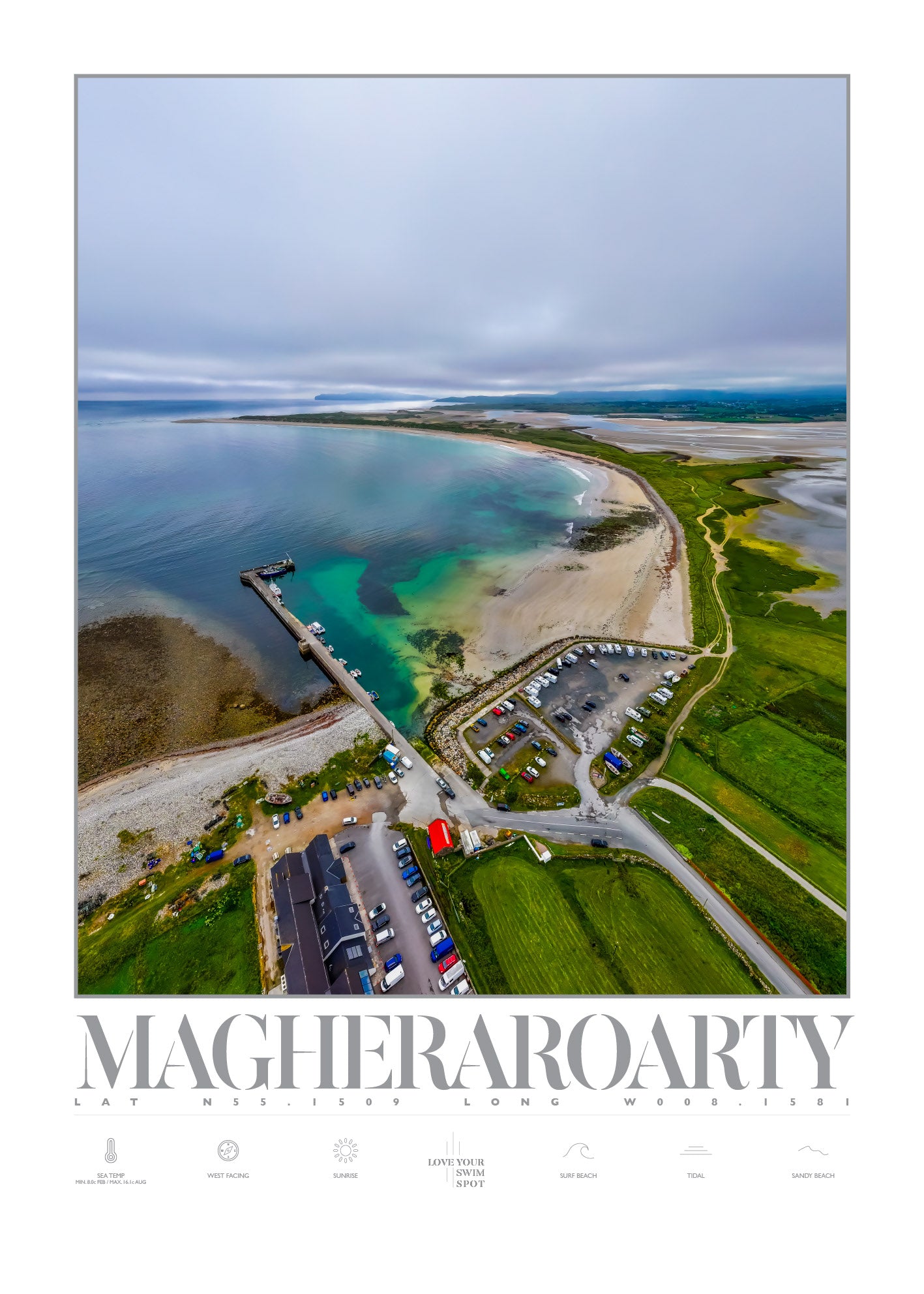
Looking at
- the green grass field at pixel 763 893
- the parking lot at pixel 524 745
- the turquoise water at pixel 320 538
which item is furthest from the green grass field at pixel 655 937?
the turquoise water at pixel 320 538

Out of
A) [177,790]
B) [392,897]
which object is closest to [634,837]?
[392,897]

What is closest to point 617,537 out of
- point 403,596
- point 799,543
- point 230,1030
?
point 799,543

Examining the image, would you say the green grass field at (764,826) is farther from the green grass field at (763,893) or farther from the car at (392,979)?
the car at (392,979)

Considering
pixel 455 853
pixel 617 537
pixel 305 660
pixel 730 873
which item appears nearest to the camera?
pixel 730 873

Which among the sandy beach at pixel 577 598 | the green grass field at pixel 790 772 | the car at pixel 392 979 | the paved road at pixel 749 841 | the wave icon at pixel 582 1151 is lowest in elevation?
the car at pixel 392 979

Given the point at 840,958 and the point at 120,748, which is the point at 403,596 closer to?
the point at 120,748

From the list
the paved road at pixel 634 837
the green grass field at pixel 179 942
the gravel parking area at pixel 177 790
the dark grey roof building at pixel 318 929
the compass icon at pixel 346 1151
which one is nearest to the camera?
the compass icon at pixel 346 1151
